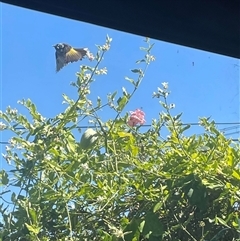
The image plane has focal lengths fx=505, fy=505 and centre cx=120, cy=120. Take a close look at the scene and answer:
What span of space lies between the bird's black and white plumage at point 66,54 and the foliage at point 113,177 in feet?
0.10

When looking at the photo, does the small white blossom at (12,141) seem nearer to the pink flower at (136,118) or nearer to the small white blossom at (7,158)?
the small white blossom at (7,158)

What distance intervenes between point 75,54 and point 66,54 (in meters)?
0.02

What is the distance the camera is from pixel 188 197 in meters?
0.77

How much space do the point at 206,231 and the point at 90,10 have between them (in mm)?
417

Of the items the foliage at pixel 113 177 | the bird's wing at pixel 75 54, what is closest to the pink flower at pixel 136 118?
the foliage at pixel 113 177

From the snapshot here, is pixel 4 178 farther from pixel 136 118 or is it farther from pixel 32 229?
pixel 136 118

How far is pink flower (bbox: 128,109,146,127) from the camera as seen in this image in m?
0.80

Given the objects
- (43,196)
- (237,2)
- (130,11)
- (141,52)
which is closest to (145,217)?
(43,196)

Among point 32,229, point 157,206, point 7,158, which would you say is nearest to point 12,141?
point 7,158

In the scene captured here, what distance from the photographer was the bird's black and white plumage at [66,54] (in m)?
0.79

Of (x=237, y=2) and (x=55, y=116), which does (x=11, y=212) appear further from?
(x=237, y=2)

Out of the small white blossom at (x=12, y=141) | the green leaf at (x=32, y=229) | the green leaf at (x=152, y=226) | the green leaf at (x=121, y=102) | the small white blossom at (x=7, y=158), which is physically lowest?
the green leaf at (x=152, y=226)

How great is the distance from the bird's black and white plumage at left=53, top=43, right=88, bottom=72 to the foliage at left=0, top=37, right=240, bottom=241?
29 millimetres

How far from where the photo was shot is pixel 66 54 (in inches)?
31.0
